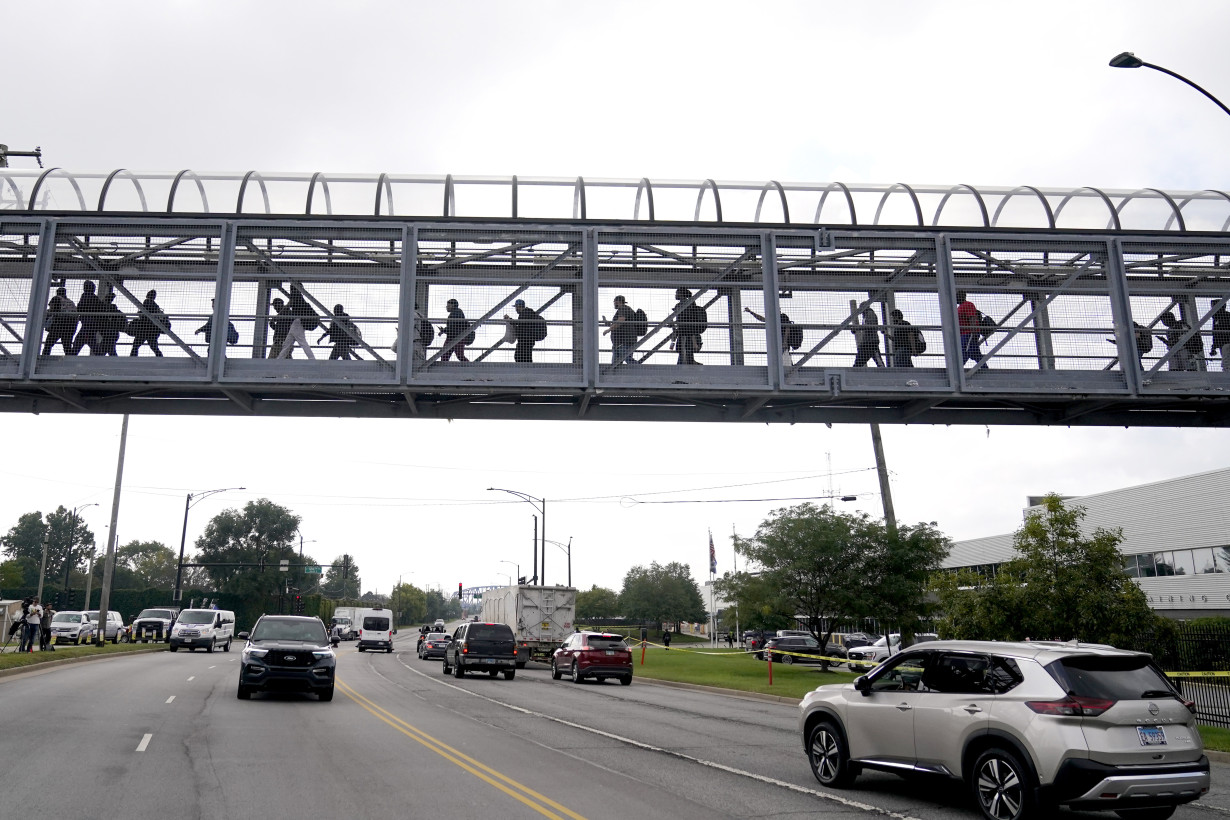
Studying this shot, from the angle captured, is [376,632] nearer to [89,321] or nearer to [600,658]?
[600,658]

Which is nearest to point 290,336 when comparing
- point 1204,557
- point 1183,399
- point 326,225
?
point 326,225

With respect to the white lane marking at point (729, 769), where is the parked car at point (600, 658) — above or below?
above

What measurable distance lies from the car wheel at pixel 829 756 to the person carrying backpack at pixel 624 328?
5812 millimetres

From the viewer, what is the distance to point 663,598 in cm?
11775

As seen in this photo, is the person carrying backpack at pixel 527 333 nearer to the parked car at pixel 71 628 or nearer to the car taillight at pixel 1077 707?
the car taillight at pixel 1077 707

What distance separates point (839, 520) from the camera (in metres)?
32.3

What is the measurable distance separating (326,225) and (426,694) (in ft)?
43.6

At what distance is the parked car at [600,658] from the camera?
101 feet

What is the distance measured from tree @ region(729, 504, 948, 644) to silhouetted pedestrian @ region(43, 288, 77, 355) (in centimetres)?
2348

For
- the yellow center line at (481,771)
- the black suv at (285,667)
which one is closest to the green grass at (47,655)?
the black suv at (285,667)

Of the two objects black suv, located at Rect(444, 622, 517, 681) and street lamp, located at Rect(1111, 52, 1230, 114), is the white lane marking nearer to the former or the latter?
street lamp, located at Rect(1111, 52, 1230, 114)

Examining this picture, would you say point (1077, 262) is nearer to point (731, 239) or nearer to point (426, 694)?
point (731, 239)

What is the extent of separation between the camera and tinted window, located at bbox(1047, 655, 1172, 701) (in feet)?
25.8

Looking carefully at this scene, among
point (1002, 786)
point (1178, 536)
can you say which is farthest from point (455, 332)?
point (1178, 536)
